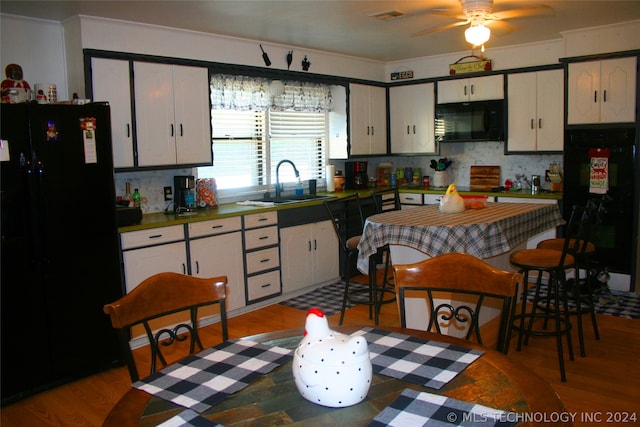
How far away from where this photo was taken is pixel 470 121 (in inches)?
233

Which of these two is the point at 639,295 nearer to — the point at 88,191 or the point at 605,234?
the point at 605,234

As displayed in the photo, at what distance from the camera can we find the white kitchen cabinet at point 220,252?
14.0ft

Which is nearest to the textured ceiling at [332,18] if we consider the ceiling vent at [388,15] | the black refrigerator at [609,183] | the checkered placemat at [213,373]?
the ceiling vent at [388,15]

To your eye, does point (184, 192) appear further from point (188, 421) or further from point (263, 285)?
point (188, 421)

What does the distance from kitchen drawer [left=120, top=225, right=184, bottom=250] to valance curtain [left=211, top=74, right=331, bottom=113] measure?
135cm

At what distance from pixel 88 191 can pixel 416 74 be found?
424cm

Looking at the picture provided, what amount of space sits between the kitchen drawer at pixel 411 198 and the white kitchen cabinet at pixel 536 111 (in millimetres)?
1056

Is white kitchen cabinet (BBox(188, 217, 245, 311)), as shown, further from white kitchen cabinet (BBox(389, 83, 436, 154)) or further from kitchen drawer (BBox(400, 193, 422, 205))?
white kitchen cabinet (BBox(389, 83, 436, 154))

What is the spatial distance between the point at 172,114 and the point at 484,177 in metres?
3.48

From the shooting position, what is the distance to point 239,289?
182 inches

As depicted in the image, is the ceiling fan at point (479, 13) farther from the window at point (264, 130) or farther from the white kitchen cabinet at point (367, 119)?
the white kitchen cabinet at point (367, 119)

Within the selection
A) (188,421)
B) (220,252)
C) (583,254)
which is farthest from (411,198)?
(188,421)

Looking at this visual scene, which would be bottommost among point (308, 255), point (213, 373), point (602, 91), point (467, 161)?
point (308, 255)

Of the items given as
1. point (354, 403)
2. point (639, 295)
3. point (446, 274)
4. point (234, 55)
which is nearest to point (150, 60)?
point (234, 55)
